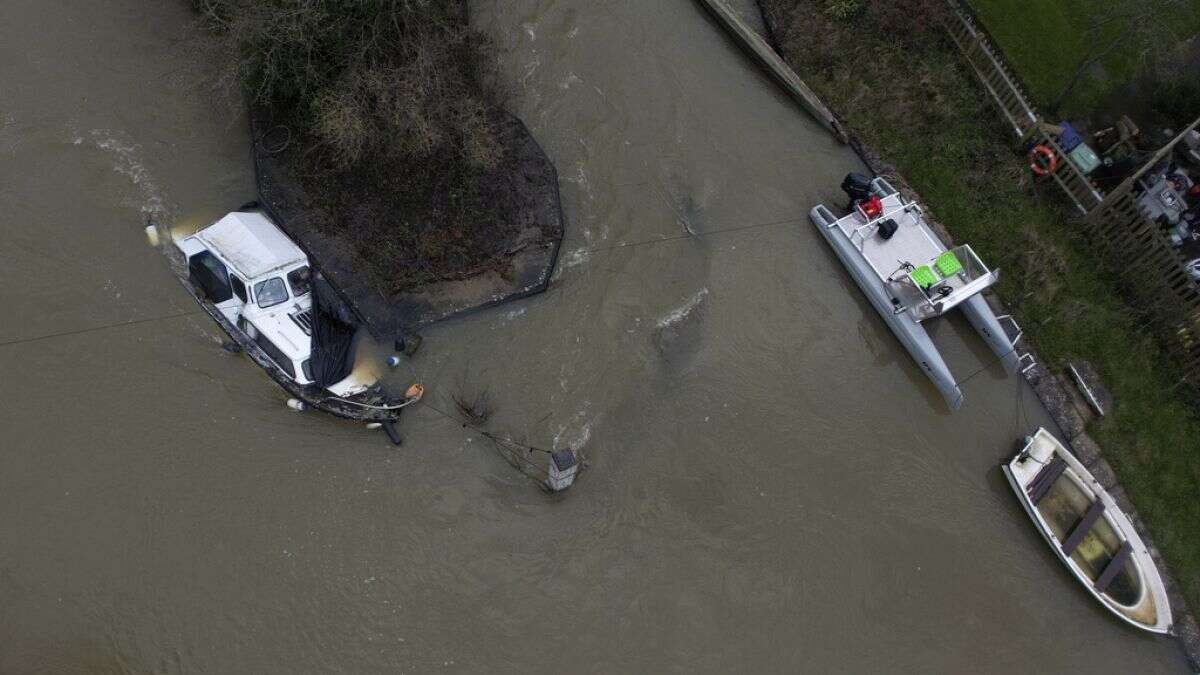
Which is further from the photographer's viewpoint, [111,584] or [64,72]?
[64,72]

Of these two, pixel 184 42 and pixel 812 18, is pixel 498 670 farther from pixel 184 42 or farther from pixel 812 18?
pixel 812 18

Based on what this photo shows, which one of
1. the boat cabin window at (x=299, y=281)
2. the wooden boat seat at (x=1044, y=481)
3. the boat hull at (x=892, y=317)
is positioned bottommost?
the boat cabin window at (x=299, y=281)

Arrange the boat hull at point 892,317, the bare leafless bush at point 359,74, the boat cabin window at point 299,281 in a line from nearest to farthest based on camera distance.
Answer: the bare leafless bush at point 359,74
the boat cabin window at point 299,281
the boat hull at point 892,317

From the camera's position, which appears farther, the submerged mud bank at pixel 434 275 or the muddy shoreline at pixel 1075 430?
the muddy shoreline at pixel 1075 430

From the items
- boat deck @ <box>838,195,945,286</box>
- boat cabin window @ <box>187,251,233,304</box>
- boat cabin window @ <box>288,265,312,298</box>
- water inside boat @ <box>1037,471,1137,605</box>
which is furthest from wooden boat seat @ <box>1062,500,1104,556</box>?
boat cabin window @ <box>187,251,233,304</box>

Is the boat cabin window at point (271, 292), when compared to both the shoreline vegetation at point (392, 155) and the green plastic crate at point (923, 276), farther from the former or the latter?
the green plastic crate at point (923, 276)

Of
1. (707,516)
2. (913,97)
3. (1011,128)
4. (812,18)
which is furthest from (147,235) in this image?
(1011,128)

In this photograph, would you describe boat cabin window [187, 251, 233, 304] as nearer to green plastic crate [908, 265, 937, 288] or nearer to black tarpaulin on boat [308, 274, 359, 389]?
black tarpaulin on boat [308, 274, 359, 389]

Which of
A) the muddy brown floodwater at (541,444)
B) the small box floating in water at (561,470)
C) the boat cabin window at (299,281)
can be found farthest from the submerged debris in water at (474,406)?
the boat cabin window at (299,281)
